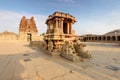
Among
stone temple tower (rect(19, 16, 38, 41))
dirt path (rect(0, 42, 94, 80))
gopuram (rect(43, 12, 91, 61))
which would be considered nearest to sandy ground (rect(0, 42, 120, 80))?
dirt path (rect(0, 42, 94, 80))

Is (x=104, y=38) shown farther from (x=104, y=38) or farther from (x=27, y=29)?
(x=27, y=29)

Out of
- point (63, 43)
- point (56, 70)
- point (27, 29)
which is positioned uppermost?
point (27, 29)

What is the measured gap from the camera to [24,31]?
95.4 feet

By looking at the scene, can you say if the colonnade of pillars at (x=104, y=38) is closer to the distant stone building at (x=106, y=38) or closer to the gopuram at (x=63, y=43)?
the distant stone building at (x=106, y=38)

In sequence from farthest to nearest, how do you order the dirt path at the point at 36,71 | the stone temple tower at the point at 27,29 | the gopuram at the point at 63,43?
1. the stone temple tower at the point at 27,29
2. the gopuram at the point at 63,43
3. the dirt path at the point at 36,71

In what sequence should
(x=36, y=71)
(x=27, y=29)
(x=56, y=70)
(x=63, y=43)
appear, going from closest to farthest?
(x=36, y=71) < (x=56, y=70) < (x=63, y=43) < (x=27, y=29)

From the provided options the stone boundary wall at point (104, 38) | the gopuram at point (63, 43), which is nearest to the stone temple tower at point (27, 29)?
the gopuram at point (63, 43)

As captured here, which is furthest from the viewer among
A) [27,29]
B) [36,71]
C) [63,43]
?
[27,29]

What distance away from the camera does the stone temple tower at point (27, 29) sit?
28906 mm

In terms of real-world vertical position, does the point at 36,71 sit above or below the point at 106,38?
below

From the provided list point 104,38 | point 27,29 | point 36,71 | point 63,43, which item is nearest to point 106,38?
point 104,38

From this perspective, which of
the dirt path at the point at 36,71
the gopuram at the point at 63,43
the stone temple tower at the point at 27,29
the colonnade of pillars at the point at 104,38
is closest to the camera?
the dirt path at the point at 36,71

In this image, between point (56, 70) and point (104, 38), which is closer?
point (56, 70)

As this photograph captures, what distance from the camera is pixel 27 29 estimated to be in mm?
29281
